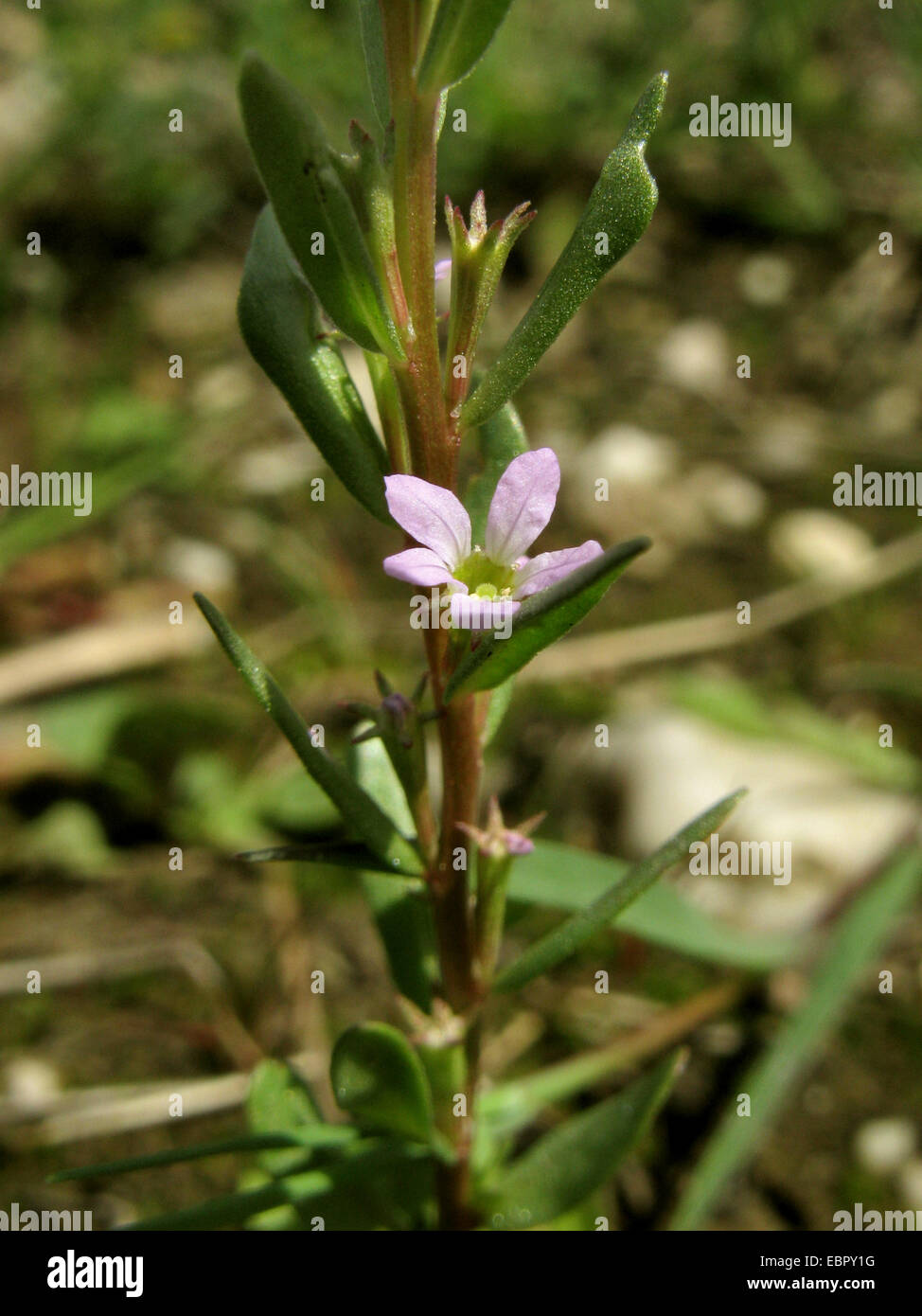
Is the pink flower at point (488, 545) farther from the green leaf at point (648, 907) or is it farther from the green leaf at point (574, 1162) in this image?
the green leaf at point (574, 1162)

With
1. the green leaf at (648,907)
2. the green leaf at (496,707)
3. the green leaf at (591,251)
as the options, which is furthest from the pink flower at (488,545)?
the green leaf at (648,907)

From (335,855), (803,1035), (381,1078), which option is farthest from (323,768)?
(803,1035)

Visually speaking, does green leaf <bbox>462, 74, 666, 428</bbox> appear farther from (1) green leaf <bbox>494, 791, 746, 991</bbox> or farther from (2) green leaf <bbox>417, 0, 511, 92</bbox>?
(1) green leaf <bbox>494, 791, 746, 991</bbox>

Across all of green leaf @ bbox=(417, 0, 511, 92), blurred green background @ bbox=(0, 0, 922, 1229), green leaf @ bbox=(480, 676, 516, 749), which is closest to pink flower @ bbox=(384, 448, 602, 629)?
green leaf @ bbox=(480, 676, 516, 749)

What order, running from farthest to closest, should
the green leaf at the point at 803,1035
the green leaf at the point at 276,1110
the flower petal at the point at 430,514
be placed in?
the green leaf at the point at 803,1035 < the green leaf at the point at 276,1110 < the flower petal at the point at 430,514

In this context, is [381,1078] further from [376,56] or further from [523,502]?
[376,56]

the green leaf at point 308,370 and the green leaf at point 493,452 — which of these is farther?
the green leaf at point 493,452
